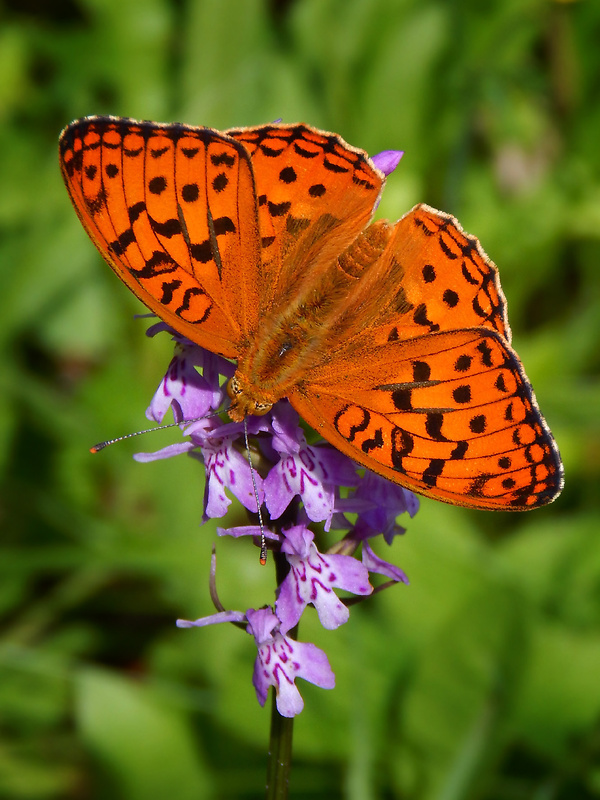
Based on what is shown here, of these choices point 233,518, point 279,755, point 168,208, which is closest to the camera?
point 279,755

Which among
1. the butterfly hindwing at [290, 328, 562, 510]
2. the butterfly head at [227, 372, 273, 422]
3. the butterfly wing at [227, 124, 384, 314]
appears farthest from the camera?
the butterfly wing at [227, 124, 384, 314]

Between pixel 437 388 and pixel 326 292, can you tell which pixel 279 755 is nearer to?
pixel 437 388

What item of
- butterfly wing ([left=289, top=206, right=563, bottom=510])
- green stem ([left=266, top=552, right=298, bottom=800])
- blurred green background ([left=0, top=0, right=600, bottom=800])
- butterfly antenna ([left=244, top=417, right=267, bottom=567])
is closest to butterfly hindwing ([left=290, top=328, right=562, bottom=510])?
butterfly wing ([left=289, top=206, right=563, bottom=510])

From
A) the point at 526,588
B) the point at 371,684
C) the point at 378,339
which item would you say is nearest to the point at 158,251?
the point at 378,339

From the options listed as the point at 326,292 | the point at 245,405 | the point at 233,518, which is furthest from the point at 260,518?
the point at 233,518

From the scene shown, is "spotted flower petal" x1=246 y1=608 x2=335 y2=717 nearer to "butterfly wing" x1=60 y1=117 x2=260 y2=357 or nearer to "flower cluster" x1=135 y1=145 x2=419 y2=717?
"flower cluster" x1=135 y1=145 x2=419 y2=717
